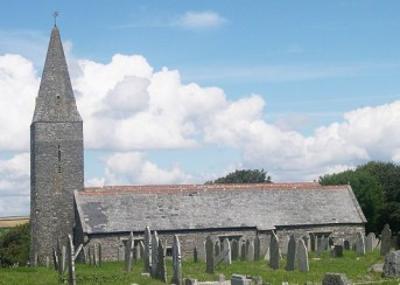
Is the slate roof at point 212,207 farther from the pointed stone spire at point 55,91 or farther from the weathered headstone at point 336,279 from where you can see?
the weathered headstone at point 336,279

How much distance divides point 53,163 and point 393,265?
30.2m

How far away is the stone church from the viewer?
4334 cm

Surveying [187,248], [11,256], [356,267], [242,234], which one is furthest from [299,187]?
[11,256]

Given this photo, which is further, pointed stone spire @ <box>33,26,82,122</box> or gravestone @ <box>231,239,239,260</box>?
pointed stone spire @ <box>33,26,82,122</box>

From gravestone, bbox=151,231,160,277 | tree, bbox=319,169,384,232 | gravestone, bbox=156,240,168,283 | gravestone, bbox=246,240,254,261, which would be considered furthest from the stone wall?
gravestone, bbox=156,240,168,283

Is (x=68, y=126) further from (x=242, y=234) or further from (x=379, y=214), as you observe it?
(x=379, y=214)

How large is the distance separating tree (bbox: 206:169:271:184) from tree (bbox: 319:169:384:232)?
19051mm

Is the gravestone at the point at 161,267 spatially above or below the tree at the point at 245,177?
below

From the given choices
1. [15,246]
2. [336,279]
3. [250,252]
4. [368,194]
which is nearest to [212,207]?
[250,252]

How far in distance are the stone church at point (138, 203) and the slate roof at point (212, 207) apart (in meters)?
0.06

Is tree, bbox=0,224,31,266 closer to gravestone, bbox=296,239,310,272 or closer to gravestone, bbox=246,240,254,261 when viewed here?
gravestone, bbox=246,240,254,261

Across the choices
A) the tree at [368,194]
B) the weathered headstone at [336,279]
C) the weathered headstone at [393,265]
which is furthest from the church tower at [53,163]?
the weathered headstone at [336,279]

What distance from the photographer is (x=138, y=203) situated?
4441 cm

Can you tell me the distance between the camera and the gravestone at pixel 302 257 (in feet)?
83.1
